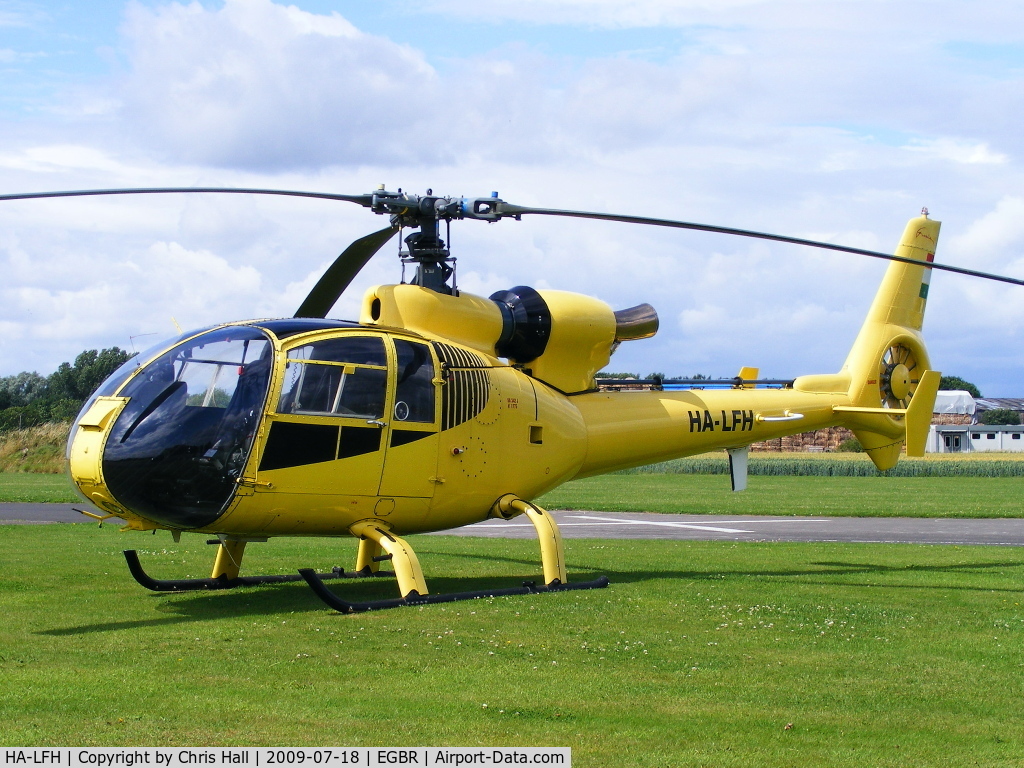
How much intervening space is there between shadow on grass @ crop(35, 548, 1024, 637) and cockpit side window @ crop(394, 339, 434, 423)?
2271mm

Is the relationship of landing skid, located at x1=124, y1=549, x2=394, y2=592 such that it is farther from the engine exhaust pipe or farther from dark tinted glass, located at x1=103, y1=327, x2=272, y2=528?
the engine exhaust pipe

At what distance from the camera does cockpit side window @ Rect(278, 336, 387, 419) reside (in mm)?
11195

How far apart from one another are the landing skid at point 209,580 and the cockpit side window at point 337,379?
2.36 metres

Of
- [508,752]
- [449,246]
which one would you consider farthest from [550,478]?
[508,752]

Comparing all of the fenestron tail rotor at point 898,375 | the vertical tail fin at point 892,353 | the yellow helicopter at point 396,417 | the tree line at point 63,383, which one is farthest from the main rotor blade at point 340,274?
the tree line at point 63,383

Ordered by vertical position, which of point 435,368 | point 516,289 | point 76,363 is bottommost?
point 76,363

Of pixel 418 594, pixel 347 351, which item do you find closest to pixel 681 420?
pixel 418 594

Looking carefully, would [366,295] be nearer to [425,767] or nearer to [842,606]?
[842,606]

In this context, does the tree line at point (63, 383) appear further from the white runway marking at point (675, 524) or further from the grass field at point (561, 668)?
the grass field at point (561, 668)

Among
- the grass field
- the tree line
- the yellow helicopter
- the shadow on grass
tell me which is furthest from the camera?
the tree line

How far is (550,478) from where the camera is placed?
14.0 m

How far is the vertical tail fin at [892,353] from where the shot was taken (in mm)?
17766

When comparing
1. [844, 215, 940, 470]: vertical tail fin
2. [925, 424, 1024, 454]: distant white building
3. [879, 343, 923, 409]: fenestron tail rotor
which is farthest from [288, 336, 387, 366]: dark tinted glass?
[925, 424, 1024, 454]: distant white building

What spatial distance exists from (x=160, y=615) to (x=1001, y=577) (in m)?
11.1
